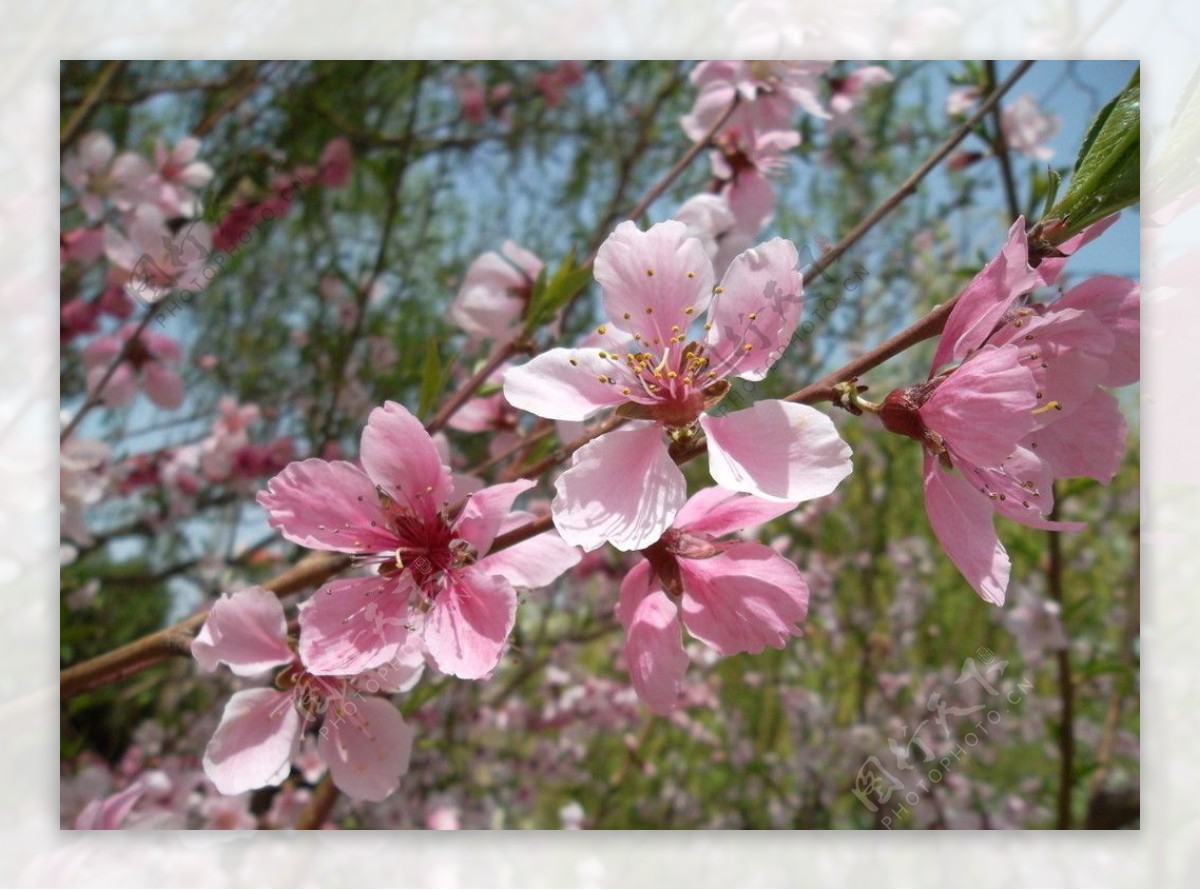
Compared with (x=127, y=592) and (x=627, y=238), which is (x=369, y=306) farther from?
(x=627, y=238)

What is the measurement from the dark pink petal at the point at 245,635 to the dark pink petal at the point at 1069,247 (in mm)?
533

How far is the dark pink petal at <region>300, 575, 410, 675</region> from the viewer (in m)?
0.58

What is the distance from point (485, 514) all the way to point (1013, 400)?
Result: 12.1 inches

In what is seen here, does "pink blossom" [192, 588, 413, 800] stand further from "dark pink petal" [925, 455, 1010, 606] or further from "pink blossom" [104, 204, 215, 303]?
"pink blossom" [104, 204, 215, 303]

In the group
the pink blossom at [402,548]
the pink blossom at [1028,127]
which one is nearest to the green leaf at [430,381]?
the pink blossom at [402,548]

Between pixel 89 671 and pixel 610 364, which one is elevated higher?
pixel 610 364

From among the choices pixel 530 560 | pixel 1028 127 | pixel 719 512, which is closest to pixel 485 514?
pixel 530 560

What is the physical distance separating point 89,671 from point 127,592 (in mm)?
759

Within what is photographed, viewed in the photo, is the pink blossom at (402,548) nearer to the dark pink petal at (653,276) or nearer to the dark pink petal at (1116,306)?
the dark pink petal at (653,276)

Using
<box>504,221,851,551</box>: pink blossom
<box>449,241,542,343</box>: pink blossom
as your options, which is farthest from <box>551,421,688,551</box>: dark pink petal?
<box>449,241,542,343</box>: pink blossom

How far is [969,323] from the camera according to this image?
521 mm

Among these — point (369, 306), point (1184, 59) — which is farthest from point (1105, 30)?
point (369, 306)

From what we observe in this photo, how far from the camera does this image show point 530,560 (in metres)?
0.60

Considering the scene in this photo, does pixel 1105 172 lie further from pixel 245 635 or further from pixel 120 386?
pixel 120 386
